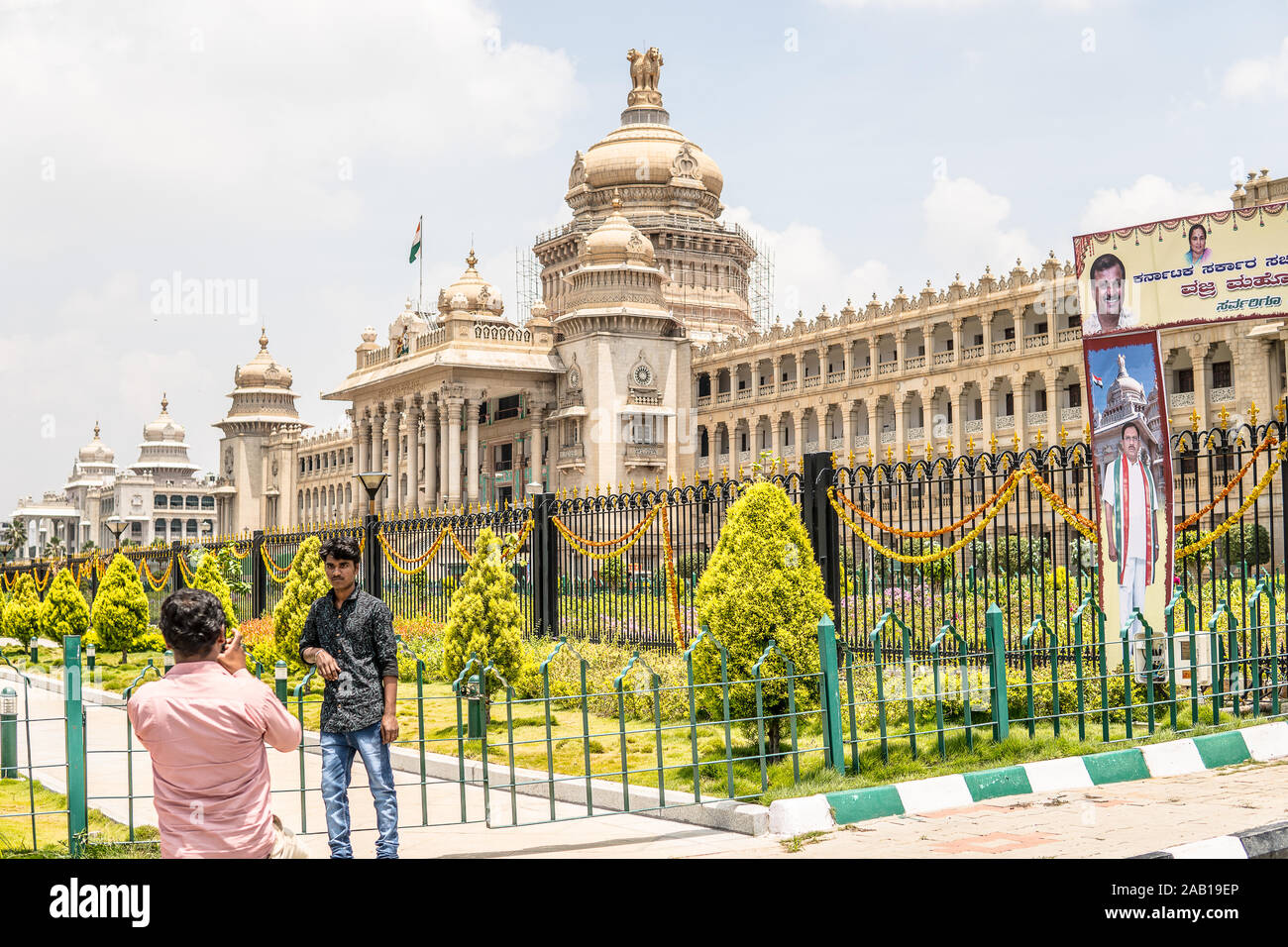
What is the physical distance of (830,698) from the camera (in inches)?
308

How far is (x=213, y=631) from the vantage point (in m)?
4.51

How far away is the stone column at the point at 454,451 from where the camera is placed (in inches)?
1987

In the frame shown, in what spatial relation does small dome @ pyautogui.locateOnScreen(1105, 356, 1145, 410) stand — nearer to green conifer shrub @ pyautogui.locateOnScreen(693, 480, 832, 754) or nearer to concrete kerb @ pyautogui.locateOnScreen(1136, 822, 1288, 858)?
green conifer shrub @ pyautogui.locateOnScreen(693, 480, 832, 754)

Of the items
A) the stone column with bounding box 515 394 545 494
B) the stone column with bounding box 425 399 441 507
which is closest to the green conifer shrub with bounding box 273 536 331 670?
the stone column with bounding box 515 394 545 494

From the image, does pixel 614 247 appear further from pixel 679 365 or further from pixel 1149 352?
pixel 1149 352

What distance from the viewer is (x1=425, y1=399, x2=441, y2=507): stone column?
5250 cm

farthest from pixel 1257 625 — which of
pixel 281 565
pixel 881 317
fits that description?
pixel 881 317

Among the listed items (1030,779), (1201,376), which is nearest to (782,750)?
(1030,779)

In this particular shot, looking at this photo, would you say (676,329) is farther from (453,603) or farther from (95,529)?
(95,529)

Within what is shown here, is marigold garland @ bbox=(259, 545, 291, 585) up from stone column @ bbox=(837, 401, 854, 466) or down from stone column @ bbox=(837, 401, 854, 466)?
down

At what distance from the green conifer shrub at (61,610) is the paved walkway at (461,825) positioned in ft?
45.1

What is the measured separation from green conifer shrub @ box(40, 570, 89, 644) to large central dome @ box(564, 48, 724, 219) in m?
42.8

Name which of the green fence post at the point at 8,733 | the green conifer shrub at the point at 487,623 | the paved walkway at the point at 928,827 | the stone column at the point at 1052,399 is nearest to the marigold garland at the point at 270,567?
the green conifer shrub at the point at 487,623

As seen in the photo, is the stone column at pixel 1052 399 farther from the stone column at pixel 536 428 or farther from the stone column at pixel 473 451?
the stone column at pixel 473 451
